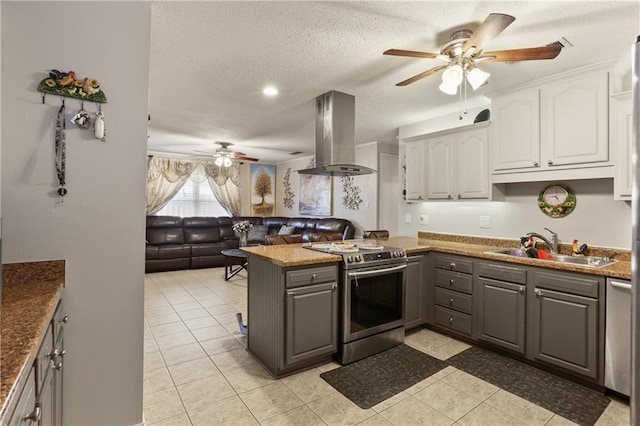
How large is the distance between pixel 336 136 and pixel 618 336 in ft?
8.87

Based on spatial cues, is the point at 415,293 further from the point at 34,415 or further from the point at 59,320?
the point at 34,415

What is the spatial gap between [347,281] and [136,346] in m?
1.49

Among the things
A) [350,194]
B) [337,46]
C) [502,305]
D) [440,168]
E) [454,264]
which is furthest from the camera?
[350,194]

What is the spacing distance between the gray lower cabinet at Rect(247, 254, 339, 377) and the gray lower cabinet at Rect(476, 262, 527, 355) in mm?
1383

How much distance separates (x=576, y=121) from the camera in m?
2.60

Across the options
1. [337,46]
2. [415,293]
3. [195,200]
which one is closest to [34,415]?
[337,46]

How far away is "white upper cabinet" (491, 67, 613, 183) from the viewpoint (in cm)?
249

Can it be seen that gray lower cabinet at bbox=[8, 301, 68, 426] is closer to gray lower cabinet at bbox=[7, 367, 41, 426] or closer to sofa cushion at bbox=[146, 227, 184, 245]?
gray lower cabinet at bbox=[7, 367, 41, 426]

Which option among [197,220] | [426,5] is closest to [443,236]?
[426,5]

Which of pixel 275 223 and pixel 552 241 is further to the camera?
pixel 275 223

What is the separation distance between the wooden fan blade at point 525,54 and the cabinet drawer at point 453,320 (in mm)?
2204

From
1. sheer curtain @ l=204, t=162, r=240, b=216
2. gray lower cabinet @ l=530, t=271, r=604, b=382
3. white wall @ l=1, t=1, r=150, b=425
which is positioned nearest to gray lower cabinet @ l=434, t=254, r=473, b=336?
gray lower cabinet @ l=530, t=271, r=604, b=382

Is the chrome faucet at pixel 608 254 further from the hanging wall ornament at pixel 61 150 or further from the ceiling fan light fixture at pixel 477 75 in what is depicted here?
the hanging wall ornament at pixel 61 150

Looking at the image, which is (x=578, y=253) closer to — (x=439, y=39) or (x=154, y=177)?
(x=439, y=39)
